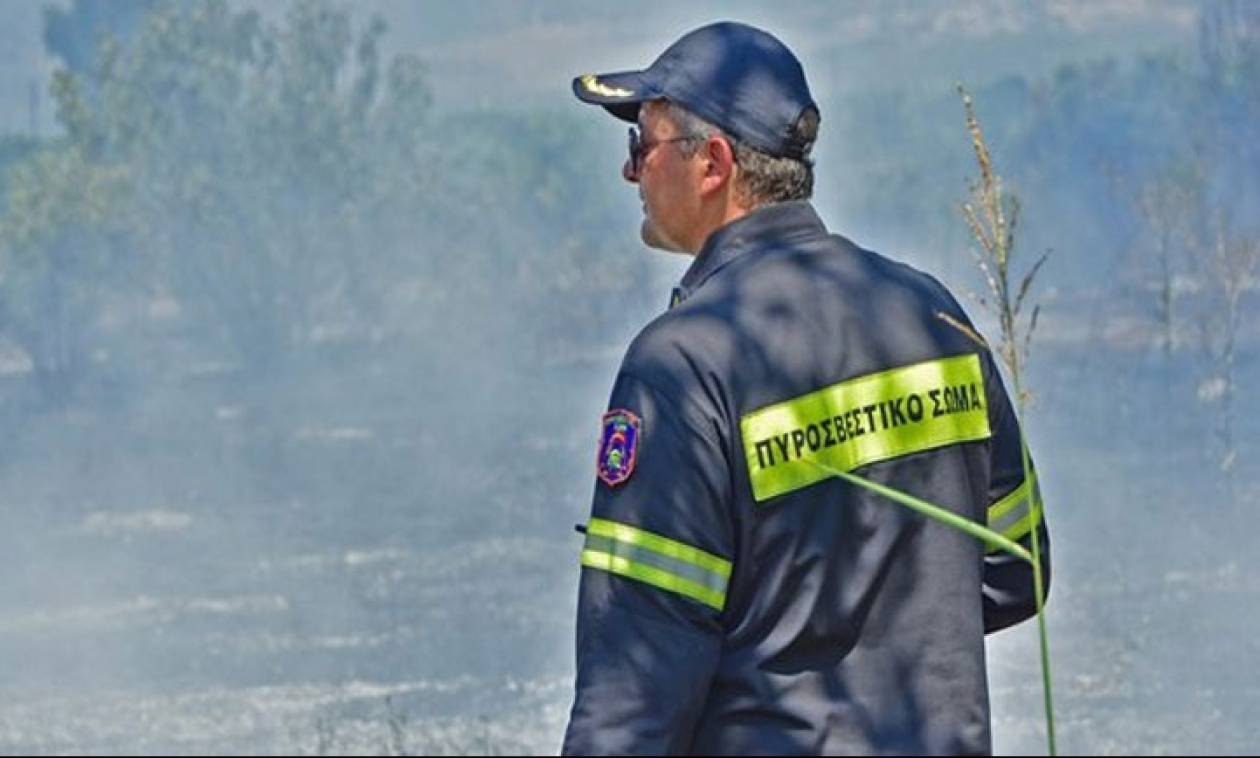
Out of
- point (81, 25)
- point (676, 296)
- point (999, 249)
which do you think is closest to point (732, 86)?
point (676, 296)

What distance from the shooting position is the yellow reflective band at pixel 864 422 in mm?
2336

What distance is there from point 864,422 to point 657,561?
0.88 feet

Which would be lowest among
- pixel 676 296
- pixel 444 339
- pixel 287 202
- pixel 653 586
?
pixel 444 339

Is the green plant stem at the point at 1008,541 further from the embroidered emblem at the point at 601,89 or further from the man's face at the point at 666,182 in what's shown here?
the embroidered emblem at the point at 601,89

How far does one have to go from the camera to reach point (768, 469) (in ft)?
7.65

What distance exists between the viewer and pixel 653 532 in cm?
230

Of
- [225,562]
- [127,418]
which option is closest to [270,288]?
[127,418]

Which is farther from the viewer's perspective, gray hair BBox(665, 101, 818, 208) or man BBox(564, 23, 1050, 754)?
gray hair BBox(665, 101, 818, 208)

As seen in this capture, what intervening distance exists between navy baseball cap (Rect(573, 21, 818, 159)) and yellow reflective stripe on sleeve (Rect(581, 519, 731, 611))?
0.42 m

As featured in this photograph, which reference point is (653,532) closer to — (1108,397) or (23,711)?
(23,711)

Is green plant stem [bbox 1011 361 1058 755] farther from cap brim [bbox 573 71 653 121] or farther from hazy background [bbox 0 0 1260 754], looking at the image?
hazy background [bbox 0 0 1260 754]

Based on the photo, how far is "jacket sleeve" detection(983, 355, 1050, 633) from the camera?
2.59 m

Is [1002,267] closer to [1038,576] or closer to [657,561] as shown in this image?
[1038,576]

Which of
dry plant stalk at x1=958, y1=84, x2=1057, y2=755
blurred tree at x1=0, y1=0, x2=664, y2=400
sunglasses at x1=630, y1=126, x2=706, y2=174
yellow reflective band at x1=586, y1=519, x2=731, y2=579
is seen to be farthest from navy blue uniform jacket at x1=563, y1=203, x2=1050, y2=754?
blurred tree at x1=0, y1=0, x2=664, y2=400
